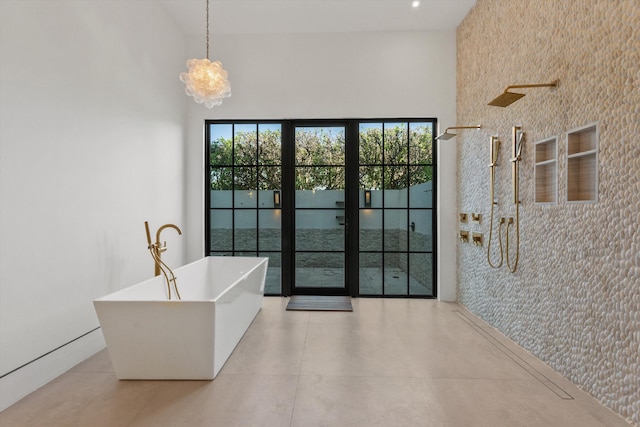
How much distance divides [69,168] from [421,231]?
12.1ft

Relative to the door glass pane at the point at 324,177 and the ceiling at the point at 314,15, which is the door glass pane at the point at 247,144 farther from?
the ceiling at the point at 314,15

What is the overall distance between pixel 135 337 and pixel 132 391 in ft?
1.07

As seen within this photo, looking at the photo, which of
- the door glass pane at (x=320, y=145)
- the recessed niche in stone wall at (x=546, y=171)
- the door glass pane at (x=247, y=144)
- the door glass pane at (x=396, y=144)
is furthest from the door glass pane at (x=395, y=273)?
the door glass pane at (x=247, y=144)

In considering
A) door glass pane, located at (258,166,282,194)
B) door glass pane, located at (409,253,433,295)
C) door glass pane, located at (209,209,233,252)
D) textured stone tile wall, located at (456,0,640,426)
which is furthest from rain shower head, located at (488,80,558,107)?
door glass pane, located at (209,209,233,252)

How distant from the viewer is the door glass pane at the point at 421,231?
14.2 feet

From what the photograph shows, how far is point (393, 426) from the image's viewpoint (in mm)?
1745

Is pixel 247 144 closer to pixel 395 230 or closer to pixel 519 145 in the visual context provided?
pixel 395 230

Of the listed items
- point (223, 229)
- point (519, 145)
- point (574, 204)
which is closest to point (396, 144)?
point (519, 145)

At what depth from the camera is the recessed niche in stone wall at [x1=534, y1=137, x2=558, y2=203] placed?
2408 mm

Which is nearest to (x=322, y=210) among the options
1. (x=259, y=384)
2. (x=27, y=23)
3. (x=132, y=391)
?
(x=259, y=384)

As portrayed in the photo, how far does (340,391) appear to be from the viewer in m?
2.08

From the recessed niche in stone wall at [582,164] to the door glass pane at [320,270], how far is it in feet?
8.94

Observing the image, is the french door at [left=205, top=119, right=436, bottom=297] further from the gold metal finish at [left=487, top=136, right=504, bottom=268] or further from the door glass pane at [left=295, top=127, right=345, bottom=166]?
the gold metal finish at [left=487, top=136, right=504, bottom=268]

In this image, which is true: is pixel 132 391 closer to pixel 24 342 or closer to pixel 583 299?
pixel 24 342
